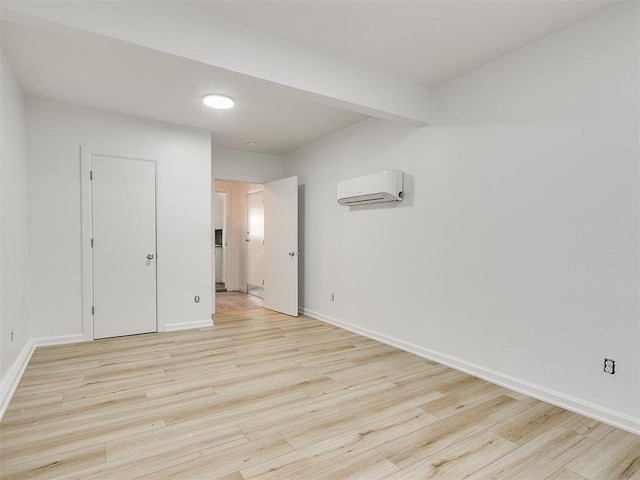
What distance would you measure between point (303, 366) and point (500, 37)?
2.98 meters

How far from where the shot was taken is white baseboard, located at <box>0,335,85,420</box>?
2283 millimetres

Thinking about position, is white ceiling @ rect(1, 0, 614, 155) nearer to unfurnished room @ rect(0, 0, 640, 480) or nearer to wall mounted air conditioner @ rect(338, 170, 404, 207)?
unfurnished room @ rect(0, 0, 640, 480)

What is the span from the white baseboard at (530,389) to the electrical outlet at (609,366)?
9.3 inches

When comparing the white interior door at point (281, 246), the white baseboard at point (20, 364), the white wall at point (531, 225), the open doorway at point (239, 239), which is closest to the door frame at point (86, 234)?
the white baseboard at point (20, 364)

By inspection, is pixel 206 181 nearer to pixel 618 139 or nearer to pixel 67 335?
pixel 67 335

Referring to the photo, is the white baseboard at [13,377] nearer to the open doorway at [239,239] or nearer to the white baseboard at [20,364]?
the white baseboard at [20,364]

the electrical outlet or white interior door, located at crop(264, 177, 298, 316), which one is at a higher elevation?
white interior door, located at crop(264, 177, 298, 316)

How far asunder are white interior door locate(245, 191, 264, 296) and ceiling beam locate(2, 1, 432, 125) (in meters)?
4.20

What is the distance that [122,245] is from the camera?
3.91 m

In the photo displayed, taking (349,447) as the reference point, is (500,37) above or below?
above

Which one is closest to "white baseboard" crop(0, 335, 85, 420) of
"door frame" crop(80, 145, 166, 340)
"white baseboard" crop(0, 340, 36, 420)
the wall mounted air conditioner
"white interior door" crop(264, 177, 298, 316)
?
"white baseboard" crop(0, 340, 36, 420)

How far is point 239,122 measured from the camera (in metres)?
4.08

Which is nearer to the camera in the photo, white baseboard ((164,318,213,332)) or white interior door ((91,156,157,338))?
white interior door ((91,156,157,338))

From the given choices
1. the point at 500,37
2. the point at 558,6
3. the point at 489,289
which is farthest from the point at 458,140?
the point at 489,289
